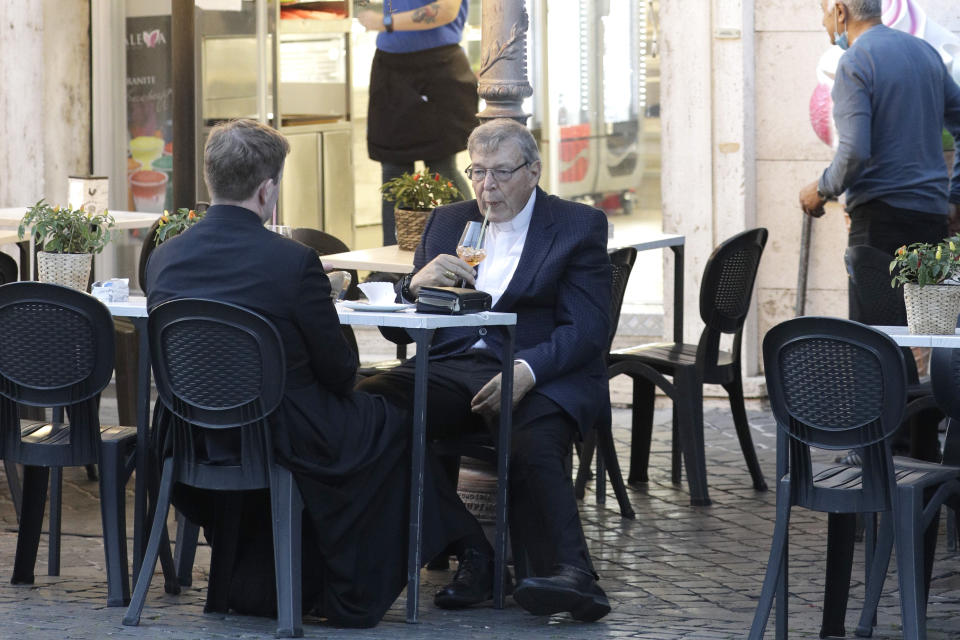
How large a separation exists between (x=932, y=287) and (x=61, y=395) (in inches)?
104

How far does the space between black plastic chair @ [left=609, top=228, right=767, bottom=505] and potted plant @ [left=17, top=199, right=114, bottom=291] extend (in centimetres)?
230

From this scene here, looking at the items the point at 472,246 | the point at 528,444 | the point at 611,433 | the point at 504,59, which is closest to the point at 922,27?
the point at 504,59

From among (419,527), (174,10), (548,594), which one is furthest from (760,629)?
(174,10)

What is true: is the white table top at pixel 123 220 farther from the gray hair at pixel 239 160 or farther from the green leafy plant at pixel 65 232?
the gray hair at pixel 239 160

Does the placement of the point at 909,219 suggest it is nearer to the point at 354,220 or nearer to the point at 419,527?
the point at 419,527

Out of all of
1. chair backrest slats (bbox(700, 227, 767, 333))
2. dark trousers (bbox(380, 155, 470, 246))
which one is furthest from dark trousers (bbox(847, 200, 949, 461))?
dark trousers (bbox(380, 155, 470, 246))

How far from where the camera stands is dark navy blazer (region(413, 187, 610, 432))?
5801 millimetres

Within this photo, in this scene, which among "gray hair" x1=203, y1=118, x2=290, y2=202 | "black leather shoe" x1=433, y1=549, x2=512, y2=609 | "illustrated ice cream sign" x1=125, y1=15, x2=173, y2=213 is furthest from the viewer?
"illustrated ice cream sign" x1=125, y1=15, x2=173, y2=213

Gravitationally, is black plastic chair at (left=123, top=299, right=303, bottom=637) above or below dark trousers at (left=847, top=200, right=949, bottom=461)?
below

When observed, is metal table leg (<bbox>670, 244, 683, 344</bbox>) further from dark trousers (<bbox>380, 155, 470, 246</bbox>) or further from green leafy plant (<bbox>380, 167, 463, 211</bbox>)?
dark trousers (<bbox>380, 155, 470, 246</bbox>)

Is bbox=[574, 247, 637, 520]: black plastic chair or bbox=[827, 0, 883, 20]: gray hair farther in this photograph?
bbox=[827, 0, 883, 20]: gray hair

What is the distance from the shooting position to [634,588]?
19.5ft

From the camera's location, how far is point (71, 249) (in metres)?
6.15

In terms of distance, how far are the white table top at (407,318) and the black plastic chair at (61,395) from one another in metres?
0.19
